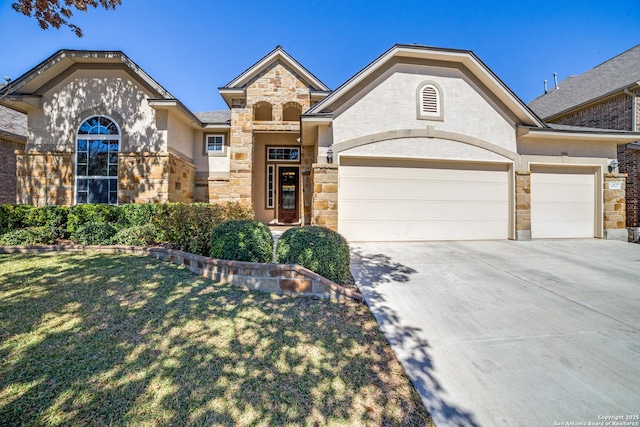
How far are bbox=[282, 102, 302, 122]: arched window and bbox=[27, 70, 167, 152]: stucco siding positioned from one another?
Answer: 4.93m

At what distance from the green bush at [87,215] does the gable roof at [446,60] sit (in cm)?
650

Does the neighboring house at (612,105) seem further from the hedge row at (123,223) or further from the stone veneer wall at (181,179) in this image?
the stone veneer wall at (181,179)

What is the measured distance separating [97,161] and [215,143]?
443 cm

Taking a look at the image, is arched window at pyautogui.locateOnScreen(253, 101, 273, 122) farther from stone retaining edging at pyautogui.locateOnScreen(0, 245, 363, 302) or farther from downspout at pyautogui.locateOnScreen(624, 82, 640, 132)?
downspout at pyautogui.locateOnScreen(624, 82, 640, 132)

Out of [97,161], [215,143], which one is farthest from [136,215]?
[215,143]

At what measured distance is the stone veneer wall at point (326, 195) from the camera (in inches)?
321

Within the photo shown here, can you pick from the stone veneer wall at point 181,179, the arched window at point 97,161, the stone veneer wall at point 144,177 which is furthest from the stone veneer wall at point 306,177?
the arched window at point 97,161

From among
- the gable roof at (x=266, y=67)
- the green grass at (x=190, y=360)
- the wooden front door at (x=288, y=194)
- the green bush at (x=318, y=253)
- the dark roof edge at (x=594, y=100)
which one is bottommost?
the green grass at (x=190, y=360)

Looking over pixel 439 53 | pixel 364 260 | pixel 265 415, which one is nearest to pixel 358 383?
pixel 265 415

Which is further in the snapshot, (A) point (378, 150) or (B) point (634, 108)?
(B) point (634, 108)

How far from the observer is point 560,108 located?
14.3 meters

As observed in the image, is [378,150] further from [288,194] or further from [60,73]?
[60,73]

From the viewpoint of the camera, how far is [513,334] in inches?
128

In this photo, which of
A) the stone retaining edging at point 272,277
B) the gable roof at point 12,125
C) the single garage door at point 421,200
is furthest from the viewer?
the gable roof at point 12,125
